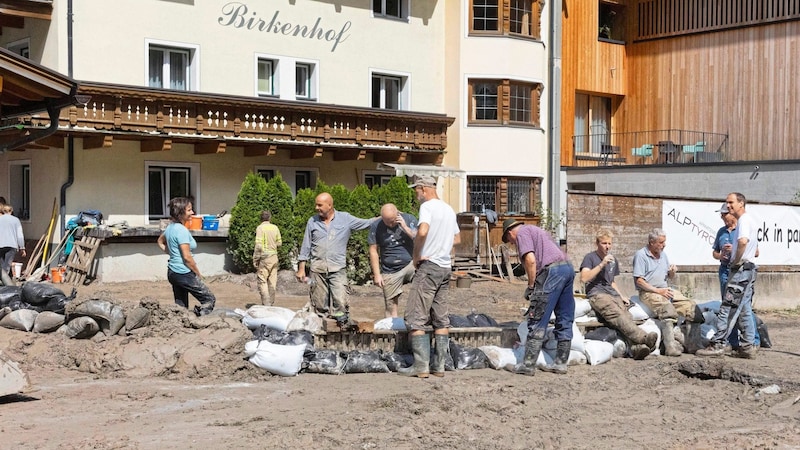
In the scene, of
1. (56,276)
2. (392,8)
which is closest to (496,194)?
(392,8)

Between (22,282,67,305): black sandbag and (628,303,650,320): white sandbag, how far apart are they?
6.77 meters

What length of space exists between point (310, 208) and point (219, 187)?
259 cm

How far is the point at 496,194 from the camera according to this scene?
27.5 metres

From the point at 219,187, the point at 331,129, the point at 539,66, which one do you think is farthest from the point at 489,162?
the point at 219,187

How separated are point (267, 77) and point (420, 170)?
463cm

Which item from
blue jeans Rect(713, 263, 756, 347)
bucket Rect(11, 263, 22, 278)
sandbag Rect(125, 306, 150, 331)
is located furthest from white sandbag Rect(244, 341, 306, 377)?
bucket Rect(11, 263, 22, 278)

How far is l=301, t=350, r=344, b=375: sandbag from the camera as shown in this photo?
33.0 ft

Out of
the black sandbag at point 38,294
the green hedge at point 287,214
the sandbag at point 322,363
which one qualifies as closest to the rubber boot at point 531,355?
the sandbag at point 322,363

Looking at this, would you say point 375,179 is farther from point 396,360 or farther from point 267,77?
point 396,360

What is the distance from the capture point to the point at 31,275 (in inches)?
822

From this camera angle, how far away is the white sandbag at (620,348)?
11531 millimetres

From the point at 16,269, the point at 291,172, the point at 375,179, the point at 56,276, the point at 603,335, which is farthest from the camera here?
the point at 375,179

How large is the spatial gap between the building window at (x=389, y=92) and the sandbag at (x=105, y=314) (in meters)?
16.7

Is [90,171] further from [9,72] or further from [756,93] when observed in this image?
[756,93]
